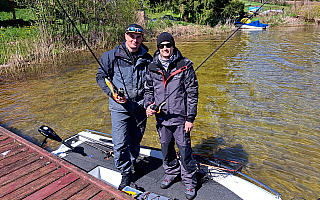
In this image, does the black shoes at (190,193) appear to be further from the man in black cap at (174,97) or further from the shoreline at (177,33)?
the shoreline at (177,33)

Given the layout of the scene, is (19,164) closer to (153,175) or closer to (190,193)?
(153,175)

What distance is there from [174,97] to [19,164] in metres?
3.20

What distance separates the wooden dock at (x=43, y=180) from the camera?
3352 millimetres

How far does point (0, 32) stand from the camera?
17.9 metres

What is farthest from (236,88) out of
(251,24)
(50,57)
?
→ (251,24)

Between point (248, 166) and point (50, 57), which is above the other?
point (50, 57)

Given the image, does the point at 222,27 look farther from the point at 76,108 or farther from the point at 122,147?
the point at 122,147

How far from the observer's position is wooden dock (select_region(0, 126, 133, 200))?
11.0ft

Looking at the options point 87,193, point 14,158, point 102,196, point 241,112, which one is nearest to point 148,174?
point 102,196

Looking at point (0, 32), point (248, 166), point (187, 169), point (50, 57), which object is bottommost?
point (248, 166)

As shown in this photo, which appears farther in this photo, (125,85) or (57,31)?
(57,31)

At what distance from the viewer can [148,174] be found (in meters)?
3.86

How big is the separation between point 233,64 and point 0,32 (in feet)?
57.6

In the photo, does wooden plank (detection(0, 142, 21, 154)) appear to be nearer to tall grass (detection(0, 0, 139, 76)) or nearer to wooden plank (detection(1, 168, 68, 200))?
wooden plank (detection(1, 168, 68, 200))
